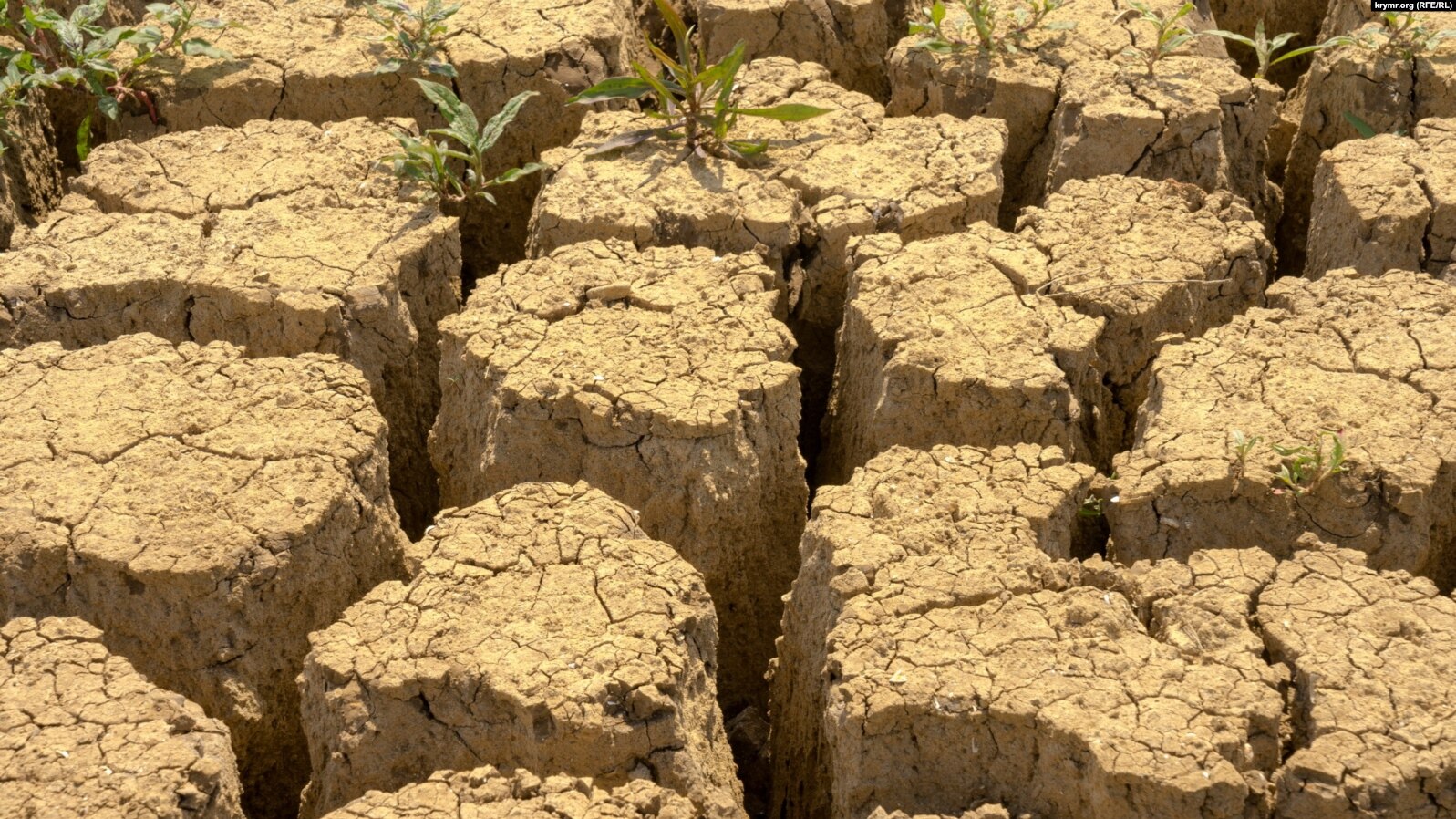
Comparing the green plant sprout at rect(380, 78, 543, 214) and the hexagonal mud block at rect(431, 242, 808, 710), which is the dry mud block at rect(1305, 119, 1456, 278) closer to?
the hexagonal mud block at rect(431, 242, 808, 710)

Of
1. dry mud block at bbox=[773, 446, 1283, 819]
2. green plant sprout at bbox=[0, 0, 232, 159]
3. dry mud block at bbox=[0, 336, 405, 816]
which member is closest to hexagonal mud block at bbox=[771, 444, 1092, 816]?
dry mud block at bbox=[773, 446, 1283, 819]

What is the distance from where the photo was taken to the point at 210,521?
3.55 metres

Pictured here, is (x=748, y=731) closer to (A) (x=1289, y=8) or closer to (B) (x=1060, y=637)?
(B) (x=1060, y=637)

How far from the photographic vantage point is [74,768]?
10.0ft

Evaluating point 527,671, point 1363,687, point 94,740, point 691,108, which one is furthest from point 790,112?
point 94,740

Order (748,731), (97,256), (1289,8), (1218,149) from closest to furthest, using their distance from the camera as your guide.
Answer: (748,731) < (97,256) < (1218,149) < (1289,8)

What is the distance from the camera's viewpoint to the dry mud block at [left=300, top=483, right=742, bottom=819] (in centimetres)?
318

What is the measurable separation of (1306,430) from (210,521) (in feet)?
8.37

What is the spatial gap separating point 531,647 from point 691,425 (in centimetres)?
73

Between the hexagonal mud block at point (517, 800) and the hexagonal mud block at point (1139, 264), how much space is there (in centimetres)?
169

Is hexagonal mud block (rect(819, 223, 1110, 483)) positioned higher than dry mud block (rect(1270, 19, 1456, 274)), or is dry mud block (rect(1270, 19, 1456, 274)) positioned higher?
dry mud block (rect(1270, 19, 1456, 274))

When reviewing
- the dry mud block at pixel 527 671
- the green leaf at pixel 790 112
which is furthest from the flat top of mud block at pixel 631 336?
the green leaf at pixel 790 112

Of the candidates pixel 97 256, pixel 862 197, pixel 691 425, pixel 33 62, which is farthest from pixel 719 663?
pixel 33 62

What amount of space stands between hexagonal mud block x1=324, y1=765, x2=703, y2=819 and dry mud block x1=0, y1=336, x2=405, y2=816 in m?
0.61
